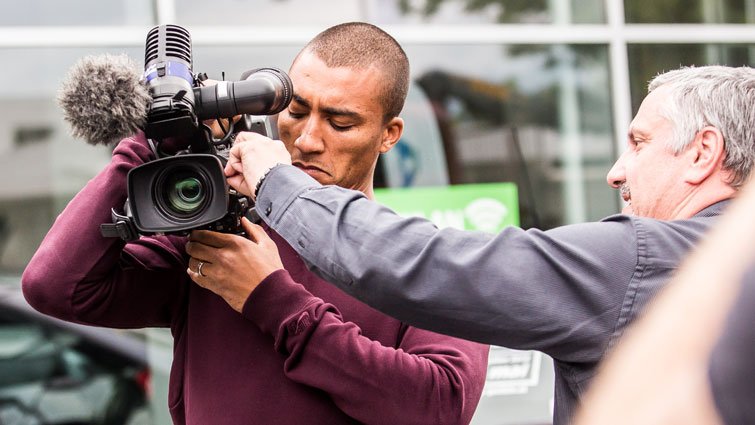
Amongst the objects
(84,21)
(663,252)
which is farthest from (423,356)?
(84,21)

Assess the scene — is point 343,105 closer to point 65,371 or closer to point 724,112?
point 724,112

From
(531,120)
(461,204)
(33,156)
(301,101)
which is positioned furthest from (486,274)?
(531,120)

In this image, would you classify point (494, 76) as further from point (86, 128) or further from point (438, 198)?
point (86, 128)

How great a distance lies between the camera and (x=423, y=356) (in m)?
1.73

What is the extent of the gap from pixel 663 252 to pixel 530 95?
11.3 ft

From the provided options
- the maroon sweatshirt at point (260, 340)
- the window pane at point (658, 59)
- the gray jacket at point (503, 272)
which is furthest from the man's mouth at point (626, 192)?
the window pane at point (658, 59)

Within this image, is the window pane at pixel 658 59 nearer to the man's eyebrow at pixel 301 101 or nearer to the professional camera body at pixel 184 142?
the man's eyebrow at pixel 301 101

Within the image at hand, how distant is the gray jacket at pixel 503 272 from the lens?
1336 millimetres

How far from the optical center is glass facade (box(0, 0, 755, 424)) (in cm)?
409

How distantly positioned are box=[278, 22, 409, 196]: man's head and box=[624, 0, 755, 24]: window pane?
10.4ft

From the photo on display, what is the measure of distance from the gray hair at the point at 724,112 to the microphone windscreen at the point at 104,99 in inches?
35.5

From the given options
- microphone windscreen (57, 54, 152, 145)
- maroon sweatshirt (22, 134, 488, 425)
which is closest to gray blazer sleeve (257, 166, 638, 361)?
maroon sweatshirt (22, 134, 488, 425)

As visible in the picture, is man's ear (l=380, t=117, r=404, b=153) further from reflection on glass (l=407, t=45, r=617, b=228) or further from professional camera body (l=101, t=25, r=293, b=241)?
reflection on glass (l=407, t=45, r=617, b=228)

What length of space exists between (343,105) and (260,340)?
539mm
